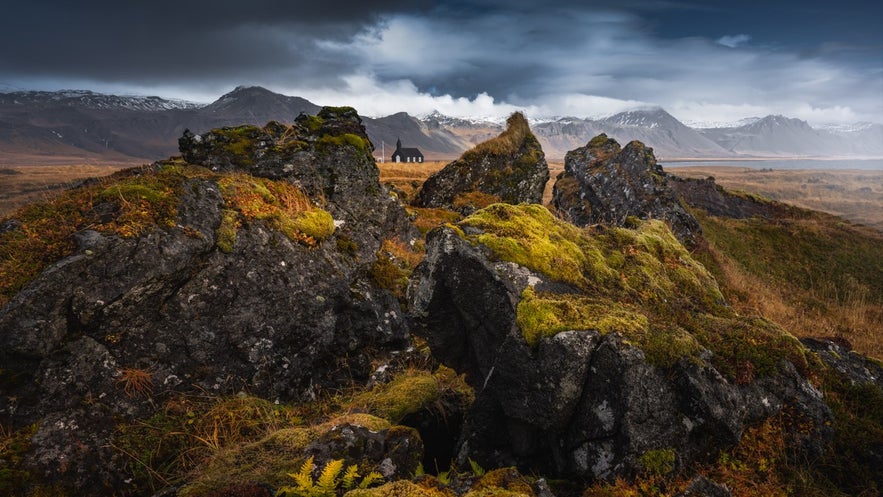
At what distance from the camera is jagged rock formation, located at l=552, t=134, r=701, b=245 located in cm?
2319

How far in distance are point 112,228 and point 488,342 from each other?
7.67m

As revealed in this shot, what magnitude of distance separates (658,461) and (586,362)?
4.46 feet

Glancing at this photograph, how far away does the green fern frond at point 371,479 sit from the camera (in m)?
4.34

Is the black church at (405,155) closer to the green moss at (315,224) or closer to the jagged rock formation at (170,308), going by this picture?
the green moss at (315,224)

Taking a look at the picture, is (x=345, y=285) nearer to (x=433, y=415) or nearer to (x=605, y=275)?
(x=433, y=415)

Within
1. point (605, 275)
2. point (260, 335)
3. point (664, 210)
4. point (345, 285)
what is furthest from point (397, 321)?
point (664, 210)

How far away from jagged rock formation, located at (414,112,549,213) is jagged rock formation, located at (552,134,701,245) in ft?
9.62

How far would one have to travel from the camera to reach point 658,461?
4742 mm

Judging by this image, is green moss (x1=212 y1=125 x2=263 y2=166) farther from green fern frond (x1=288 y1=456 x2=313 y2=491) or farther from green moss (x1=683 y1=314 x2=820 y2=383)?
green moss (x1=683 y1=314 x2=820 y2=383)

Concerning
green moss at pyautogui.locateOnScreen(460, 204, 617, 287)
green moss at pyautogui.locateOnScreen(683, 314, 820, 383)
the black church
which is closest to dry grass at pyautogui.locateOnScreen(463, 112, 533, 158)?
green moss at pyautogui.locateOnScreen(460, 204, 617, 287)

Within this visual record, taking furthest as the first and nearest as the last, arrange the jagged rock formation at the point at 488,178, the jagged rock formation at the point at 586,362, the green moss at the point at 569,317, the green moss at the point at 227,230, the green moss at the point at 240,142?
the jagged rock formation at the point at 488,178 → the green moss at the point at 240,142 → the green moss at the point at 227,230 → the green moss at the point at 569,317 → the jagged rock formation at the point at 586,362

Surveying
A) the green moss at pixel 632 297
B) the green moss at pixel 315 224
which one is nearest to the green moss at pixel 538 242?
the green moss at pixel 632 297

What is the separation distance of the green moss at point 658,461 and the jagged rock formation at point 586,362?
0.02 m

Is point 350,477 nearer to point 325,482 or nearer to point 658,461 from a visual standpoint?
→ point 325,482
